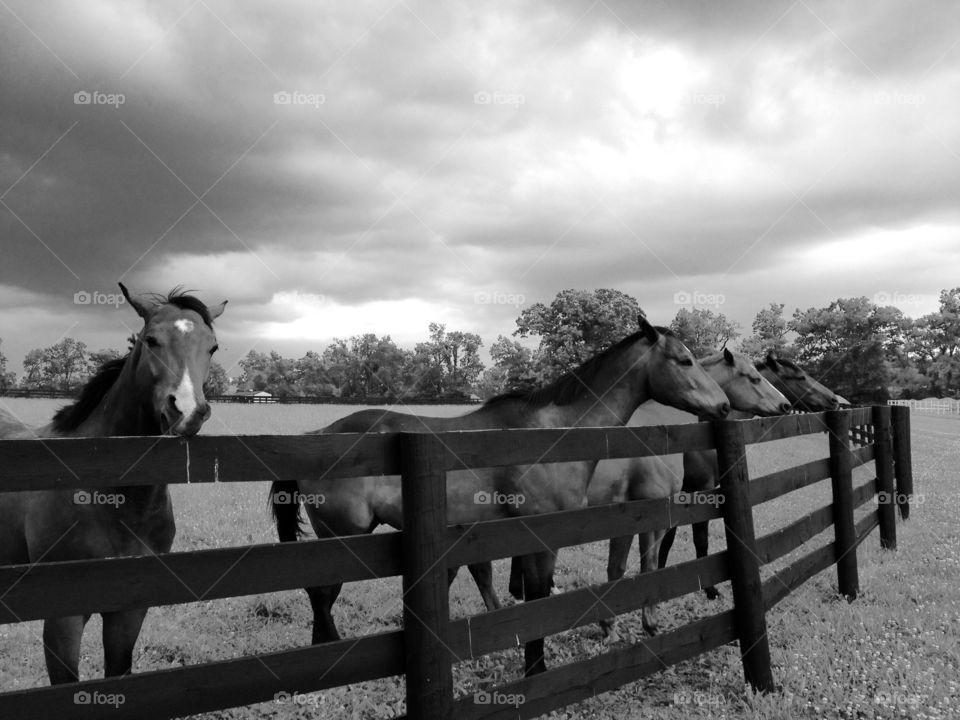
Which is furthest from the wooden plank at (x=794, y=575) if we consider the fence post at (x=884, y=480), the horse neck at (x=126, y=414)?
the horse neck at (x=126, y=414)

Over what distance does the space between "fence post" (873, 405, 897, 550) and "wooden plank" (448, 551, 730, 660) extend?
5.25m

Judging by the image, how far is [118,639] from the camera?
3.39 meters

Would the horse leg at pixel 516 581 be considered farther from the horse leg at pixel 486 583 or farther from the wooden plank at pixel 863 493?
the wooden plank at pixel 863 493

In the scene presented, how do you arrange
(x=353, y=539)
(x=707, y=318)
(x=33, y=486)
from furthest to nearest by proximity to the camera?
(x=707, y=318)
(x=353, y=539)
(x=33, y=486)

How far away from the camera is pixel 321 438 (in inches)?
106

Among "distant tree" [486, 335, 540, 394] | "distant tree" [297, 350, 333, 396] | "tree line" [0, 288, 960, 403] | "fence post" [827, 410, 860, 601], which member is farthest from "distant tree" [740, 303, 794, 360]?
"fence post" [827, 410, 860, 601]

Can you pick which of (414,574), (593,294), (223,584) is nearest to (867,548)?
(414,574)

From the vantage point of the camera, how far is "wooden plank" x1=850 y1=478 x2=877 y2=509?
293 inches

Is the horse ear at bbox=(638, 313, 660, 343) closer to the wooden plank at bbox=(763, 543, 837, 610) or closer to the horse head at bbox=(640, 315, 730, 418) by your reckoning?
the horse head at bbox=(640, 315, 730, 418)

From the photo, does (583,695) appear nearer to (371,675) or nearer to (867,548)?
(371,675)

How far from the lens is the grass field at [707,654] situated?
14.0ft

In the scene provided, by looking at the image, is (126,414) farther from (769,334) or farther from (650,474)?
(769,334)

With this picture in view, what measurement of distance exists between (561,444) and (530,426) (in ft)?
6.96

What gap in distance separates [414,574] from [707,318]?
221 feet
